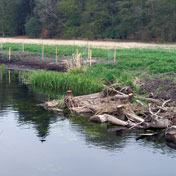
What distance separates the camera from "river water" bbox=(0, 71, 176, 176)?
38.8 ft

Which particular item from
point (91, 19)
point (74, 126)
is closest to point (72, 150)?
point (74, 126)

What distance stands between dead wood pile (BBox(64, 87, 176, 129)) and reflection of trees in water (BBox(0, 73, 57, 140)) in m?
1.42

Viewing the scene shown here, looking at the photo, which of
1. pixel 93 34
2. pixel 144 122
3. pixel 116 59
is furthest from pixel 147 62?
pixel 93 34

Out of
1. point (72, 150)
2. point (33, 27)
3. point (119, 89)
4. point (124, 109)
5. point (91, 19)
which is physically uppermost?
point (91, 19)

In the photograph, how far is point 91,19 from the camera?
74.2m

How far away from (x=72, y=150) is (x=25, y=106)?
6.78 meters

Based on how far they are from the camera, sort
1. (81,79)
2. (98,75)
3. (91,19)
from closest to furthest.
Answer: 1. (81,79)
2. (98,75)
3. (91,19)

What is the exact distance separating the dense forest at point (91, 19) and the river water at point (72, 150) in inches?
1867

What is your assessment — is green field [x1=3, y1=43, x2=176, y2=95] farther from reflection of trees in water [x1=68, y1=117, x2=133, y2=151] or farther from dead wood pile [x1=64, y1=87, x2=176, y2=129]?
reflection of trees in water [x1=68, y1=117, x2=133, y2=151]

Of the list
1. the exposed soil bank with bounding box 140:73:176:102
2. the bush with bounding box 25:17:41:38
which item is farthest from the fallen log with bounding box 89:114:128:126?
the bush with bounding box 25:17:41:38

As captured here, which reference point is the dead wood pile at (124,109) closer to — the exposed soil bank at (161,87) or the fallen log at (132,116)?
the fallen log at (132,116)

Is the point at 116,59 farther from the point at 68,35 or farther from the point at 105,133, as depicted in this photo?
the point at 68,35

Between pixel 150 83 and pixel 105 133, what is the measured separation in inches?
286

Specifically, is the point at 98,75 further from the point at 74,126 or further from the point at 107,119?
the point at 74,126
